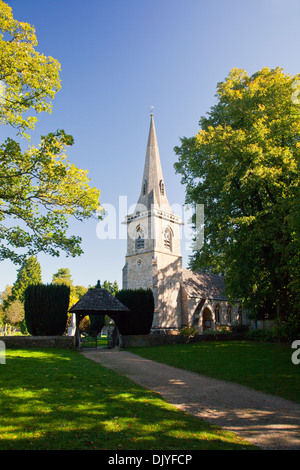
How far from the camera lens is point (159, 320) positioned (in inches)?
1385

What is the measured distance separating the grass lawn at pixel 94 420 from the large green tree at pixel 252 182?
1053 centimetres

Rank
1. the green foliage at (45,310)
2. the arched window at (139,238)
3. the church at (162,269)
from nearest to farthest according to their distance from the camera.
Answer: the green foliage at (45,310) → the church at (162,269) → the arched window at (139,238)

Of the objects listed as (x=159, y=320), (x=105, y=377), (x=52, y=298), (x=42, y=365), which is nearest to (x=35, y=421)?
(x=105, y=377)

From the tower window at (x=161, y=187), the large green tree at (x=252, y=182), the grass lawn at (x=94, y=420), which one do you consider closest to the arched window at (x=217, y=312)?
the tower window at (x=161, y=187)

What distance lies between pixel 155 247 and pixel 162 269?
277cm

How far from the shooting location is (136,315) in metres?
25.2

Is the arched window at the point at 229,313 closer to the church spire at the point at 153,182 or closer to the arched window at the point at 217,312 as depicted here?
the arched window at the point at 217,312

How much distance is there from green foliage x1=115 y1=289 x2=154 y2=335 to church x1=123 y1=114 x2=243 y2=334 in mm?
9151

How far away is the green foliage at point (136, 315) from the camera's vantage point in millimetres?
25109

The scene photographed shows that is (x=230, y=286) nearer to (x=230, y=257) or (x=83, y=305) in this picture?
(x=230, y=257)

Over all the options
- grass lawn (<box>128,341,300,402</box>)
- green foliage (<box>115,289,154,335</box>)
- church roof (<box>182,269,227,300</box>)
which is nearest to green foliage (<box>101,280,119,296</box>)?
church roof (<box>182,269,227,300</box>)

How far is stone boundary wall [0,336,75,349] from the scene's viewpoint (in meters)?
18.0

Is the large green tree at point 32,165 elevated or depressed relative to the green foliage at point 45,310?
elevated

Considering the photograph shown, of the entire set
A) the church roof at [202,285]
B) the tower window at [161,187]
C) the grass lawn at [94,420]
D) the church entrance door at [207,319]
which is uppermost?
the tower window at [161,187]
